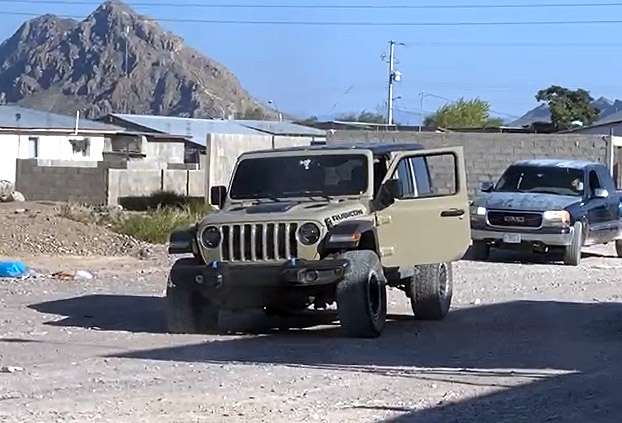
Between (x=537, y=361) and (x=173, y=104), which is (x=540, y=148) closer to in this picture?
(x=537, y=361)

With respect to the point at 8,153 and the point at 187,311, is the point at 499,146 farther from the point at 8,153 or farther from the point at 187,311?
the point at 8,153

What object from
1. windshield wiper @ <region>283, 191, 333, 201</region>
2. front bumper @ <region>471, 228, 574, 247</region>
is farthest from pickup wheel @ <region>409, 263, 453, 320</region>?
front bumper @ <region>471, 228, 574, 247</region>

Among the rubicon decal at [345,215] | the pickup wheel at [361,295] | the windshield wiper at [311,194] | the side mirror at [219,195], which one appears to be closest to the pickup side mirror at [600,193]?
the windshield wiper at [311,194]

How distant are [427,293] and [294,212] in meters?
2.32

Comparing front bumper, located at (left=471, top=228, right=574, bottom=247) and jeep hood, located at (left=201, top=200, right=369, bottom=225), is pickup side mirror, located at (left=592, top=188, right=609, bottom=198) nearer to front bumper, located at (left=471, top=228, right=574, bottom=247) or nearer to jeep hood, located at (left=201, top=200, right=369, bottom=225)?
front bumper, located at (left=471, top=228, right=574, bottom=247)

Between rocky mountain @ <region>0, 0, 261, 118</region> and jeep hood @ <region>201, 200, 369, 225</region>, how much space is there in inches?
5084

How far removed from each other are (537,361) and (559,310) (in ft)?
15.0

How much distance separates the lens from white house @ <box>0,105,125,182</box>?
5594 centimetres

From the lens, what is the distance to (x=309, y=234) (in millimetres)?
14367

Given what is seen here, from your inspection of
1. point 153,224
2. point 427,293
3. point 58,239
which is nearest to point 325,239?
point 427,293

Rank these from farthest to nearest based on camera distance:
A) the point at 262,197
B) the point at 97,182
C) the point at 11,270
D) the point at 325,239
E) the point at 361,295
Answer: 1. the point at 97,182
2. the point at 11,270
3. the point at 262,197
4. the point at 325,239
5. the point at 361,295

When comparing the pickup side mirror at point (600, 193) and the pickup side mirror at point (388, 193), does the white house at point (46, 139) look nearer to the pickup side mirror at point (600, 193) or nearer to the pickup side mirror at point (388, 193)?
the pickup side mirror at point (600, 193)

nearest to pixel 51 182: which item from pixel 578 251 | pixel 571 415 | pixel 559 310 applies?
pixel 578 251

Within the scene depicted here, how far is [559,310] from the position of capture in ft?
57.2
